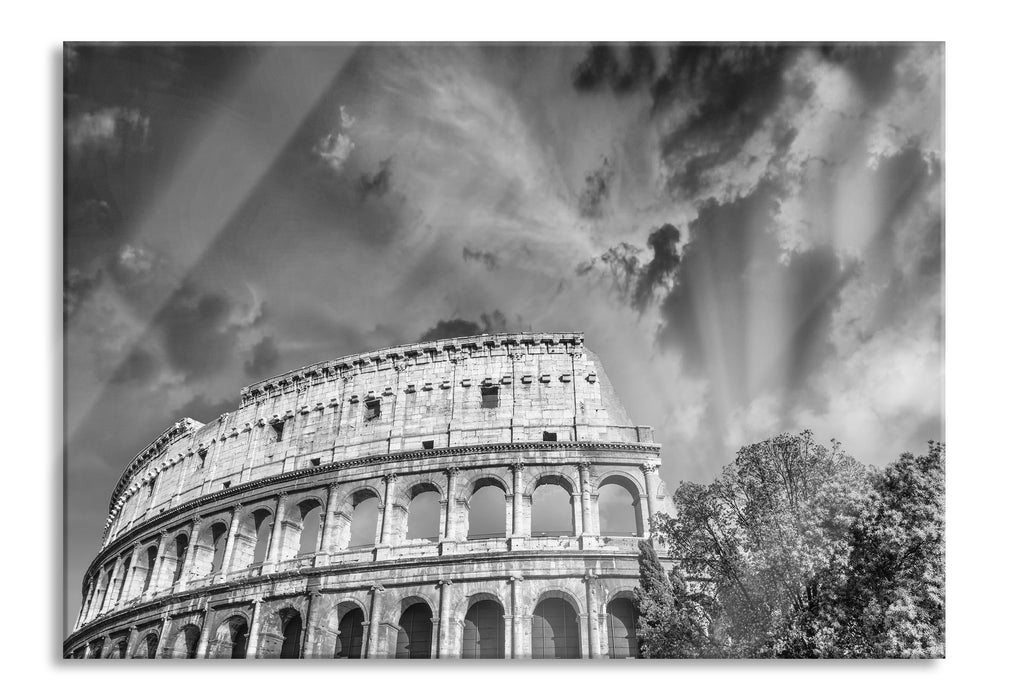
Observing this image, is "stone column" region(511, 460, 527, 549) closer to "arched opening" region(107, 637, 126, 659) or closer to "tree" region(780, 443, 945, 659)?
"tree" region(780, 443, 945, 659)

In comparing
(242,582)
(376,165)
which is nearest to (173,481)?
(242,582)

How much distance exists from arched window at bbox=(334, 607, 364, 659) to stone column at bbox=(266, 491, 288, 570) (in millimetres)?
3144

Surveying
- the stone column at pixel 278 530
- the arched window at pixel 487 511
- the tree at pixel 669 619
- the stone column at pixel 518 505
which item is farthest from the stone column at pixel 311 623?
the tree at pixel 669 619

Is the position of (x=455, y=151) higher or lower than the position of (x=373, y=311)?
higher

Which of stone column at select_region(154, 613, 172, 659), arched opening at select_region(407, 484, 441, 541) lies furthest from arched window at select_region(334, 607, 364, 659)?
stone column at select_region(154, 613, 172, 659)

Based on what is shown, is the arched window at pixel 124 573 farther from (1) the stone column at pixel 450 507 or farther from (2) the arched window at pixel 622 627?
(2) the arched window at pixel 622 627

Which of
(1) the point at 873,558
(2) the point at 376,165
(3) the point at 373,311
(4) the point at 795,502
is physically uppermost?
(2) the point at 376,165

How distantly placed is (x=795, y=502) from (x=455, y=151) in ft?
32.0

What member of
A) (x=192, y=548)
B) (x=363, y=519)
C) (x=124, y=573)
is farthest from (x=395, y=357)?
(x=124, y=573)

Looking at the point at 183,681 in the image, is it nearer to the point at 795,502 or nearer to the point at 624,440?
the point at 624,440

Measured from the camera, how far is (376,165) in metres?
15.1

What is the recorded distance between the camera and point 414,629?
17.6m

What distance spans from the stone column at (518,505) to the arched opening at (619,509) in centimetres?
203

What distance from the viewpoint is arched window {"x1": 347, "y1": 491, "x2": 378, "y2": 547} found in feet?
66.3
